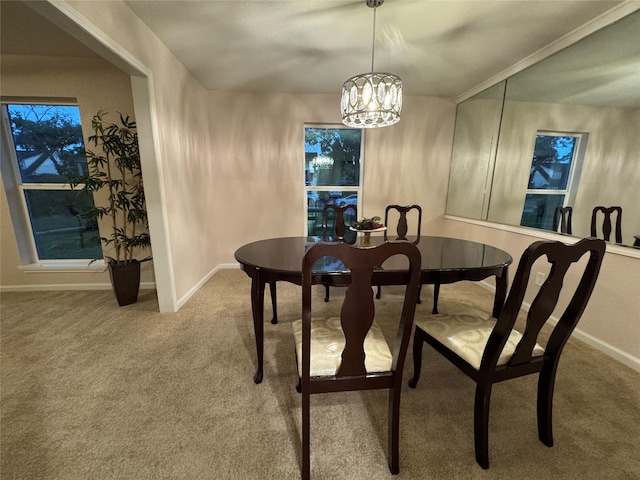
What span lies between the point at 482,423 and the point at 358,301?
29.6 inches

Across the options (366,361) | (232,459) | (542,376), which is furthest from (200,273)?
(542,376)

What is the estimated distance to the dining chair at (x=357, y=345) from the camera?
2.57ft

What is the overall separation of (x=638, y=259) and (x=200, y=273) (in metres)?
3.77

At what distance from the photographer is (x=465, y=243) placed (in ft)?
6.19

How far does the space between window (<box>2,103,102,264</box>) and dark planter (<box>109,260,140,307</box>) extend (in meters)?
0.47

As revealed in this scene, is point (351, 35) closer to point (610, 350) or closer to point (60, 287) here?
point (610, 350)

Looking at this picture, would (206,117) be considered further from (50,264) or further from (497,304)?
(497,304)

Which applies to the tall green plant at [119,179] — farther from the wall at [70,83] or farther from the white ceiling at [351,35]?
the white ceiling at [351,35]

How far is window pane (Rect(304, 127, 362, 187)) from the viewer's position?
3402mm

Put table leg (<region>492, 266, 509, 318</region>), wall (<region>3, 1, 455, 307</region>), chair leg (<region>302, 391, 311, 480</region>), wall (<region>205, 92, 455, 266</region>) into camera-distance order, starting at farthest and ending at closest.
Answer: wall (<region>205, 92, 455, 266</region>) < wall (<region>3, 1, 455, 307</region>) < table leg (<region>492, 266, 509, 318</region>) < chair leg (<region>302, 391, 311, 480</region>)

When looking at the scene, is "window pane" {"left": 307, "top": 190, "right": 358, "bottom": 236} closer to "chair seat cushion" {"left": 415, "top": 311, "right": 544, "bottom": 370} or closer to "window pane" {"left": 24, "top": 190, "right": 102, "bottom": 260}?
"chair seat cushion" {"left": 415, "top": 311, "right": 544, "bottom": 370}

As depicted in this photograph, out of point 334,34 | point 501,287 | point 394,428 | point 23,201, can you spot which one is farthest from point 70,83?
point 501,287

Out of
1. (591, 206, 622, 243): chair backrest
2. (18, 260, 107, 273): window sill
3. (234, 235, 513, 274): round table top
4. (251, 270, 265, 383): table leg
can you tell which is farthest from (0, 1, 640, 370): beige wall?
(251, 270, 265, 383): table leg

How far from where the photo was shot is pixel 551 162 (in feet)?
7.49
